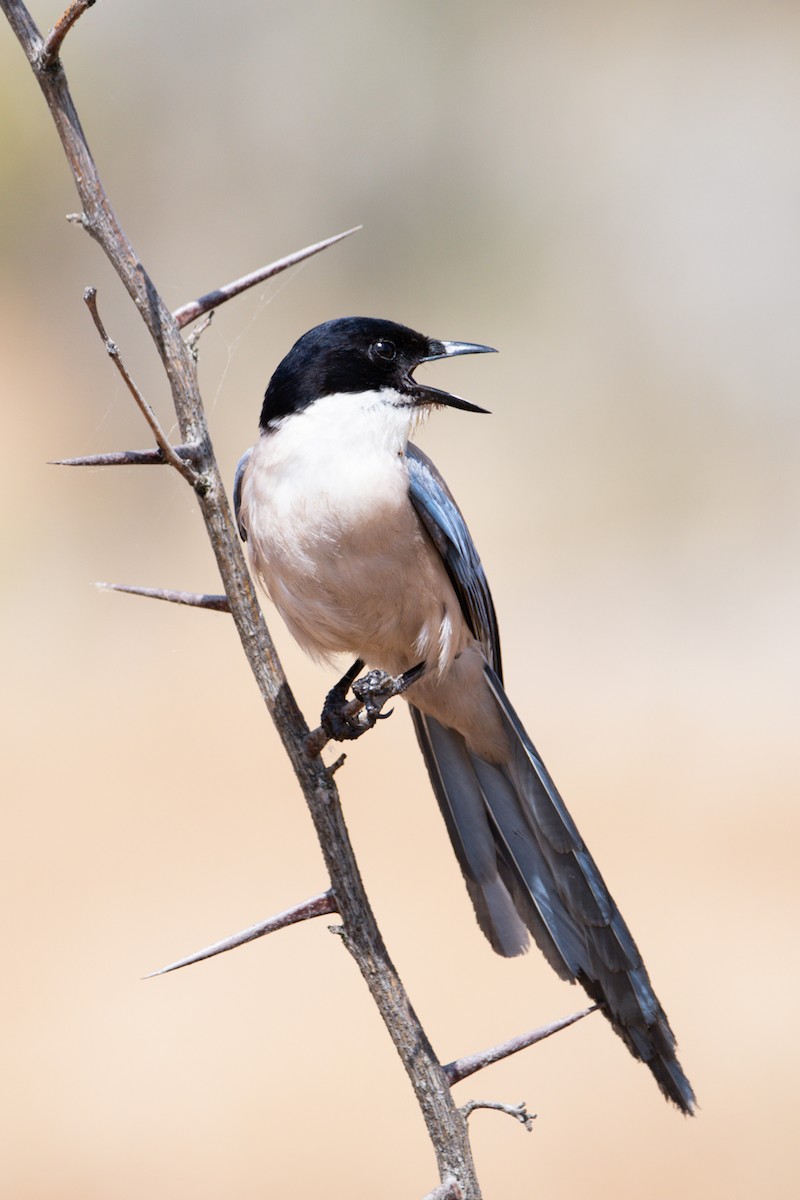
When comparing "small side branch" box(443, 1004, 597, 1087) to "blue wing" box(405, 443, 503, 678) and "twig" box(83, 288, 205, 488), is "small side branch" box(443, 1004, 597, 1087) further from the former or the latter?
"blue wing" box(405, 443, 503, 678)

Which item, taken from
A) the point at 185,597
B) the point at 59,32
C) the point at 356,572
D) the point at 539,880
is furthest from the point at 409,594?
the point at 59,32

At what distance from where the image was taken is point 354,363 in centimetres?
305

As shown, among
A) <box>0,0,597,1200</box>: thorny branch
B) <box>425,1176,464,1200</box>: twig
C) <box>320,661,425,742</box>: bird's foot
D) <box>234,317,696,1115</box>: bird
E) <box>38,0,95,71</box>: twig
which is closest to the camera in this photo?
<box>38,0,95,71</box>: twig

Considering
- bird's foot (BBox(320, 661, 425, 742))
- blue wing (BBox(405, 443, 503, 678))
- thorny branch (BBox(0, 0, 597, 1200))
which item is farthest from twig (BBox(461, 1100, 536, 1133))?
blue wing (BBox(405, 443, 503, 678))

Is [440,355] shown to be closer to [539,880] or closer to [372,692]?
[372,692]

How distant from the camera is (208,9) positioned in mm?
10656

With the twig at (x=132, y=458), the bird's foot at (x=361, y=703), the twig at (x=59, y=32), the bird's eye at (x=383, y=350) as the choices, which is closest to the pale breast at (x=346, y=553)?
the bird's foot at (x=361, y=703)

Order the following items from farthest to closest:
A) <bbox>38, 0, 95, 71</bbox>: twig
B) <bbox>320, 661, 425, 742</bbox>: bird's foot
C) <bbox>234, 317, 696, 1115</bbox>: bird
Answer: <bbox>234, 317, 696, 1115</bbox>: bird < <bbox>320, 661, 425, 742</bbox>: bird's foot < <bbox>38, 0, 95, 71</bbox>: twig

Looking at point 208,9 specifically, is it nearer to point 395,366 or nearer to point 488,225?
point 488,225

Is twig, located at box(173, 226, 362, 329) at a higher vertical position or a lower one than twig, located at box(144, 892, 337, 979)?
higher

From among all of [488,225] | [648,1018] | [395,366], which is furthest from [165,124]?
[648,1018]

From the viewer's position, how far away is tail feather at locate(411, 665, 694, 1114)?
2348mm

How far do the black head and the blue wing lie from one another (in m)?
0.19

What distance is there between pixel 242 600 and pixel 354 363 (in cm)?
134
